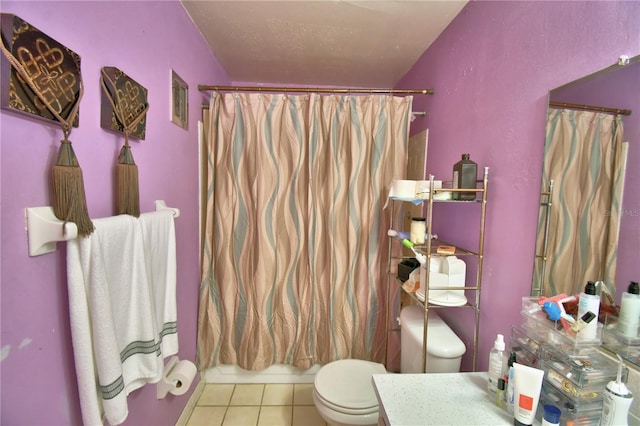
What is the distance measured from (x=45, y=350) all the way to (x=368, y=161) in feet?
5.34

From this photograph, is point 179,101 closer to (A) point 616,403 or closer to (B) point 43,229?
(B) point 43,229

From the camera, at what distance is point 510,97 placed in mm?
1049

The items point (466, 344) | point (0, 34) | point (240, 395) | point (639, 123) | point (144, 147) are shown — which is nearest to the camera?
point (0, 34)

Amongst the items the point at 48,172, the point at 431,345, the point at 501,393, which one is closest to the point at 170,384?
the point at 48,172

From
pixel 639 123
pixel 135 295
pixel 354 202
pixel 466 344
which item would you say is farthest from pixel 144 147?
pixel 466 344

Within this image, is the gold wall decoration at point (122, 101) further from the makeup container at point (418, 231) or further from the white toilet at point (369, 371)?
the white toilet at point (369, 371)

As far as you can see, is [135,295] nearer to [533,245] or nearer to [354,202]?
[354,202]

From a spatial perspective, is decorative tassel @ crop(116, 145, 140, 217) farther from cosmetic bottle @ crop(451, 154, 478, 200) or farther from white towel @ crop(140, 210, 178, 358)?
cosmetic bottle @ crop(451, 154, 478, 200)

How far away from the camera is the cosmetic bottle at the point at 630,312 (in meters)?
0.68

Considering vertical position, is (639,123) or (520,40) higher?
(520,40)

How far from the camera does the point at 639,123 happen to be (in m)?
0.67

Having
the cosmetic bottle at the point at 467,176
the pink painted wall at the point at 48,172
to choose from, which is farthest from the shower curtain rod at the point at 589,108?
the pink painted wall at the point at 48,172

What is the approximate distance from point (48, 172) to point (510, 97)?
155 cm

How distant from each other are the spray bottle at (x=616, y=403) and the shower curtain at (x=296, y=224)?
1163 millimetres
